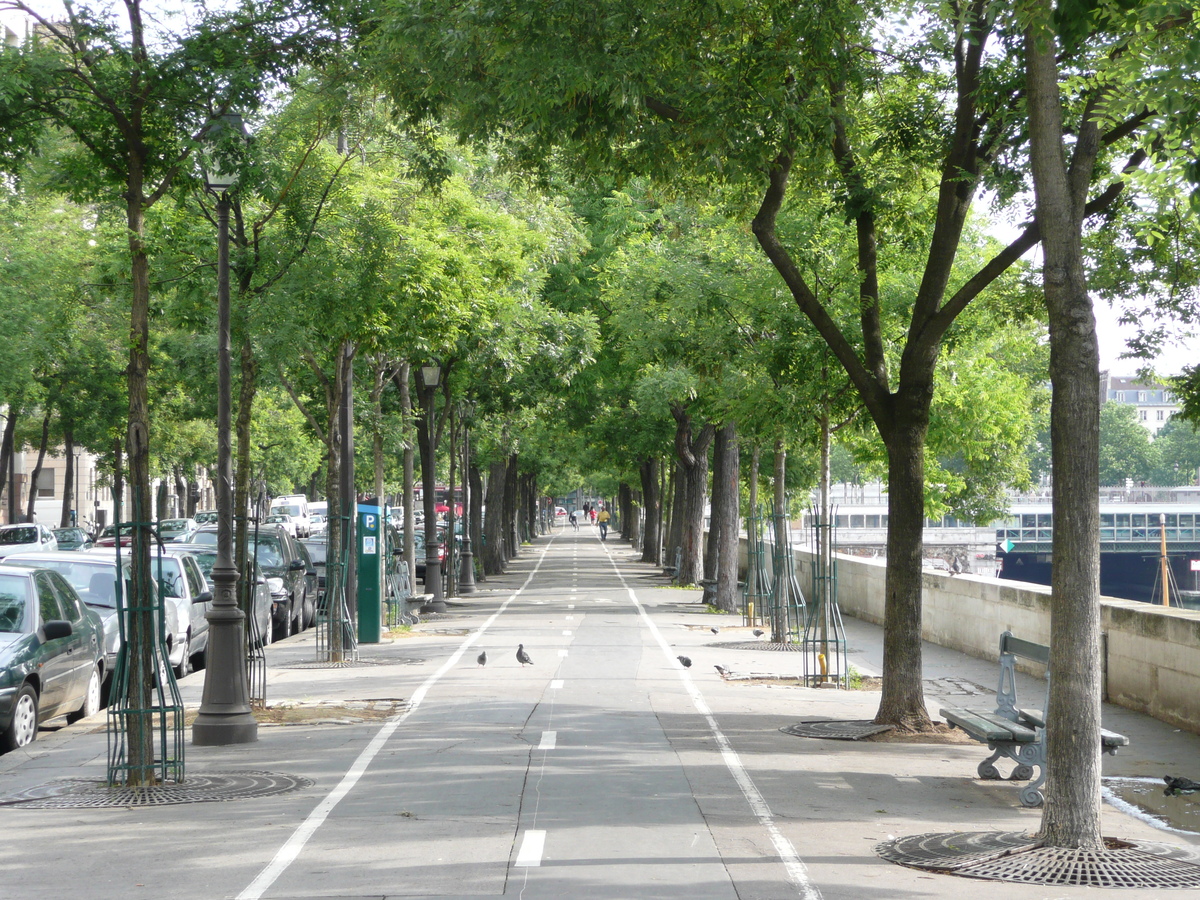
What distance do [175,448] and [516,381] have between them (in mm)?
21846

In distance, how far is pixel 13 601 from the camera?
12.4 meters

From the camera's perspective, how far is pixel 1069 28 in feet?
20.0

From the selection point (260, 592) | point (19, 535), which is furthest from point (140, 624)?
point (19, 535)

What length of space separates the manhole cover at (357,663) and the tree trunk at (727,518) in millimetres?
11703

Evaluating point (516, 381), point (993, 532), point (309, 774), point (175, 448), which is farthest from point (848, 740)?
point (993, 532)

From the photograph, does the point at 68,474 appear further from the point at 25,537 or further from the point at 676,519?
the point at 676,519

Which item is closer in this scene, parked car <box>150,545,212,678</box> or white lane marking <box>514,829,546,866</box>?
white lane marking <box>514,829,546,866</box>

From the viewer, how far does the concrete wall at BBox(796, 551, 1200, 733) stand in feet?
42.8

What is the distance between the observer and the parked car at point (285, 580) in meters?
24.4

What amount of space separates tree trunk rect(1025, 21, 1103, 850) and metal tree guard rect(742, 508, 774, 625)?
14.1 metres

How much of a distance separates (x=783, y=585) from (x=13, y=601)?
11496mm

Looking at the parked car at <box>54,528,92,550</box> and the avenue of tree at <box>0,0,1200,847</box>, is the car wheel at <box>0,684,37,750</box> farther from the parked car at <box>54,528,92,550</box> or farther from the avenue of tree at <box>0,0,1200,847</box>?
the parked car at <box>54,528,92,550</box>

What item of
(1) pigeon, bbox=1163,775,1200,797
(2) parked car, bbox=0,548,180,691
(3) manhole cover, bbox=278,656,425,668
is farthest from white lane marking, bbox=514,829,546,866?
(3) manhole cover, bbox=278,656,425,668

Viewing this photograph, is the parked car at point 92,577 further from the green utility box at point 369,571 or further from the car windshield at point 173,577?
the green utility box at point 369,571
